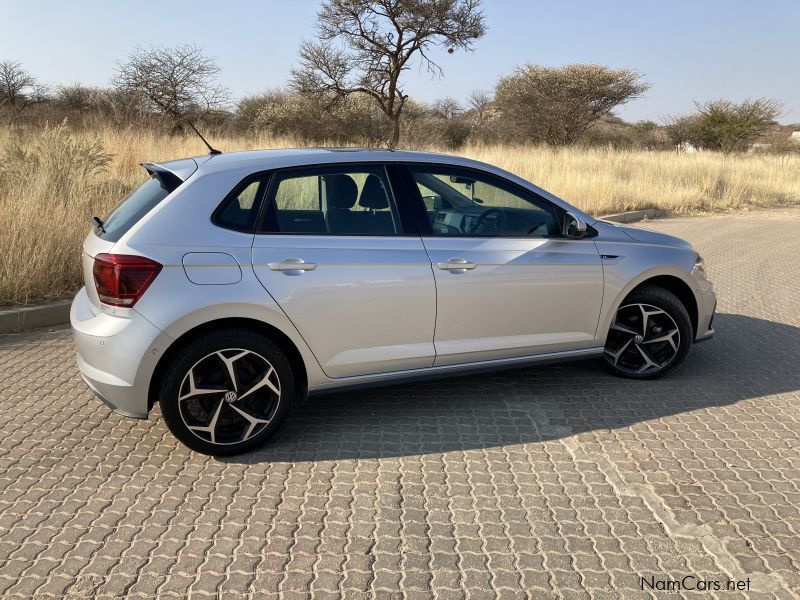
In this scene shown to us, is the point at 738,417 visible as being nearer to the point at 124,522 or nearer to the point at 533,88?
the point at 124,522

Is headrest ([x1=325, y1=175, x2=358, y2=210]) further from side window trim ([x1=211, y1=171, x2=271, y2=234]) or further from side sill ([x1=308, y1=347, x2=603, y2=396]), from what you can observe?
side sill ([x1=308, y1=347, x2=603, y2=396])

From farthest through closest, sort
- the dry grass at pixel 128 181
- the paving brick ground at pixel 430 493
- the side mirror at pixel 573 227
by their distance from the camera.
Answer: the dry grass at pixel 128 181, the side mirror at pixel 573 227, the paving brick ground at pixel 430 493

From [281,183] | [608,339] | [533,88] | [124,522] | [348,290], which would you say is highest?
[533,88]

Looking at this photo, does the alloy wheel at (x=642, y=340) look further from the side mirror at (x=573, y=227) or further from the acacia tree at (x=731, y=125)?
the acacia tree at (x=731, y=125)

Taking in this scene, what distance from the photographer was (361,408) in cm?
464

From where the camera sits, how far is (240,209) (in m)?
3.88

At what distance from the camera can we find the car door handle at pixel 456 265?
4.19m

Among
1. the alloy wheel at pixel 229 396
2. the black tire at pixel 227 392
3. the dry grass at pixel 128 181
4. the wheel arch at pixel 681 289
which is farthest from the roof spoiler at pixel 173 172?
the dry grass at pixel 128 181

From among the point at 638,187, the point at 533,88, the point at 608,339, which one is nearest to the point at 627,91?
the point at 533,88

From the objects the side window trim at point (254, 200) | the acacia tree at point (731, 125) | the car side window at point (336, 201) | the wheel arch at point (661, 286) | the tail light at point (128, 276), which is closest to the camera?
the tail light at point (128, 276)

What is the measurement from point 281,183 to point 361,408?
1593mm

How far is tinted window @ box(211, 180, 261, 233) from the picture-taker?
12.6ft

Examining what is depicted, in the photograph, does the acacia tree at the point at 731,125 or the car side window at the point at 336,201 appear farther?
the acacia tree at the point at 731,125
